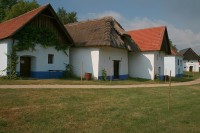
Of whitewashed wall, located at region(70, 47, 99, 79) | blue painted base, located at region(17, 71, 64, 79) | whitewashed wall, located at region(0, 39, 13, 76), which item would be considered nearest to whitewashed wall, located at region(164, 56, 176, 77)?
whitewashed wall, located at region(70, 47, 99, 79)

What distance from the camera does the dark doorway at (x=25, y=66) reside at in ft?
76.7

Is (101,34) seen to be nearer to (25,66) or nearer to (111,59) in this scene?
(111,59)

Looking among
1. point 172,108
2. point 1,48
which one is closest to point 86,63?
point 1,48

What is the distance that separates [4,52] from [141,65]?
54.7 ft

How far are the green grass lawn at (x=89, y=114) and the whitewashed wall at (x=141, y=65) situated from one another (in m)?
18.1

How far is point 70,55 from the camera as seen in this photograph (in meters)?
28.5

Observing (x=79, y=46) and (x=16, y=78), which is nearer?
(x=16, y=78)

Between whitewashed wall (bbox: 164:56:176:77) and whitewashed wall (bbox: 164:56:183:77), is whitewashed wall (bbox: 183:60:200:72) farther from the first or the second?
whitewashed wall (bbox: 164:56:176:77)

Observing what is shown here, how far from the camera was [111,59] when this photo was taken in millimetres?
27469

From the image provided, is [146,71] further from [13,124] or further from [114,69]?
[13,124]

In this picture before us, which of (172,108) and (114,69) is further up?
(114,69)

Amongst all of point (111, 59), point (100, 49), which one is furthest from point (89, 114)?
point (111, 59)

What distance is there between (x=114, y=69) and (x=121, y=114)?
18.7 meters

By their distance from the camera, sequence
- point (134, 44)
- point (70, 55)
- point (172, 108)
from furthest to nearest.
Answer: point (134, 44), point (70, 55), point (172, 108)
